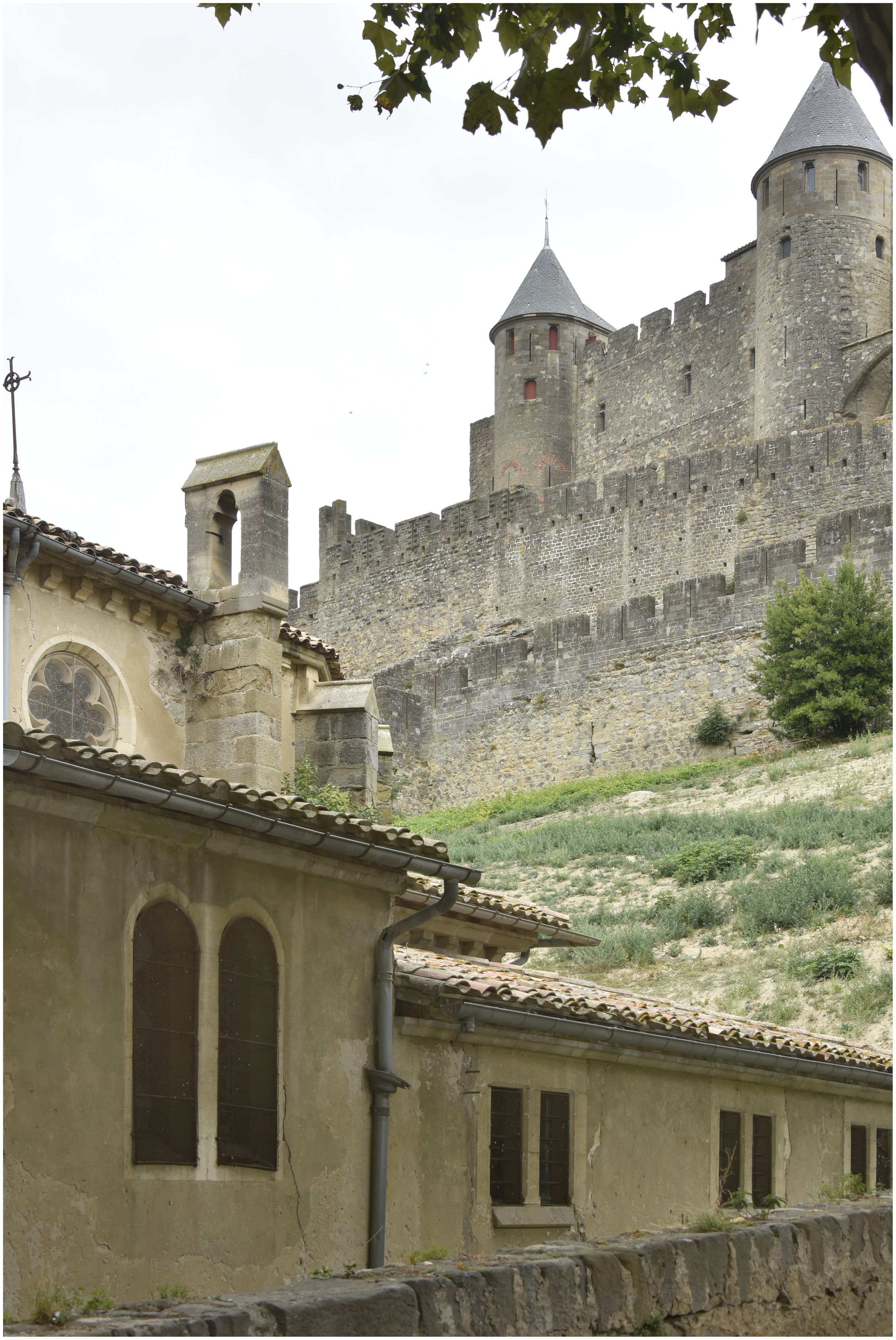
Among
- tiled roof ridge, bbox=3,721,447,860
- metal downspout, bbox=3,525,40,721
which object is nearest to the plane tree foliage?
tiled roof ridge, bbox=3,721,447,860

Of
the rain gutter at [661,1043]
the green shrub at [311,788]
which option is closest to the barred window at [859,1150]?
the rain gutter at [661,1043]

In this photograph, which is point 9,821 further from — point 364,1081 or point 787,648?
point 787,648

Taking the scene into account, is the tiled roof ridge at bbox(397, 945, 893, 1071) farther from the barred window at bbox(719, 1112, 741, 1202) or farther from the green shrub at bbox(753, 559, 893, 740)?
the green shrub at bbox(753, 559, 893, 740)

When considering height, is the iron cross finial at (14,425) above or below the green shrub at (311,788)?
above

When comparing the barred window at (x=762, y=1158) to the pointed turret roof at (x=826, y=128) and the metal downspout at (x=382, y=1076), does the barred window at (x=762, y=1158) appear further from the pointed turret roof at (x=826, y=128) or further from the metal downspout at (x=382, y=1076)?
the pointed turret roof at (x=826, y=128)

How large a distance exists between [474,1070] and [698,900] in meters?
13.5

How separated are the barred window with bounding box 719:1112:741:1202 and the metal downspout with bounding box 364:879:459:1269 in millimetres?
3939

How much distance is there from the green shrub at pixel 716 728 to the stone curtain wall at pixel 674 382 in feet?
46.5

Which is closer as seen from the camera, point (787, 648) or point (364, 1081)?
point (364, 1081)

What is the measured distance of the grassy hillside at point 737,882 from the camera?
2033cm

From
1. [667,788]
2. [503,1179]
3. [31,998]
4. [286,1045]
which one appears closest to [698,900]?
[667,788]

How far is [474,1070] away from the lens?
35.2 feet

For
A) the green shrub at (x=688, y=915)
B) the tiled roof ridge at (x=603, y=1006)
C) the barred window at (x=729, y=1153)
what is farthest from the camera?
the green shrub at (x=688, y=915)

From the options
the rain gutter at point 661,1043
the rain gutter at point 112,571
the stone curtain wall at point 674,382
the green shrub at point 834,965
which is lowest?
the rain gutter at point 661,1043
